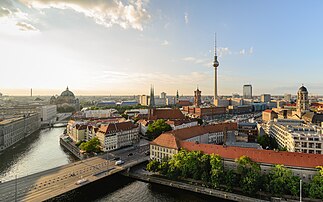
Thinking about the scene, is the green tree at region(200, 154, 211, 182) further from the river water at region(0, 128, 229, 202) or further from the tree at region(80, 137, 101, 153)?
the tree at region(80, 137, 101, 153)

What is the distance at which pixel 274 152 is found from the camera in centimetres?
3350

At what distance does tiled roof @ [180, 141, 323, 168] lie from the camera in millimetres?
30953

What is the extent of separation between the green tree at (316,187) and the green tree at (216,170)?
37.5ft

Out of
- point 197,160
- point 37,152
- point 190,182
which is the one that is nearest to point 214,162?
point 197,160

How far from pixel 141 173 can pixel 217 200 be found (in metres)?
15.0

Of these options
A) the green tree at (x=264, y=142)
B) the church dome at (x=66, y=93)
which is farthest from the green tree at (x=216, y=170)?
the church dome at (x=66, y=93)

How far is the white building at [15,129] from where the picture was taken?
199 ft

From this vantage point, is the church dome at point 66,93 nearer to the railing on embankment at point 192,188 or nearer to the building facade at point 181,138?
the building facade at point 181,138

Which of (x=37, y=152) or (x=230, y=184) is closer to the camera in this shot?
(x=230, y=184)

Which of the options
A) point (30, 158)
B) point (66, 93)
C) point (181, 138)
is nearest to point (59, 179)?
point (30, 158)

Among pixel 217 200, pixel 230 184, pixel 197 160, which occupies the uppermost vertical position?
pixel 197 160

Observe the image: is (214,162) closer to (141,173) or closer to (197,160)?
(197,160)

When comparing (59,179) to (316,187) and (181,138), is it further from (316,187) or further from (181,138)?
(316,187)

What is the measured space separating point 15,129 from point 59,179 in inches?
1879
